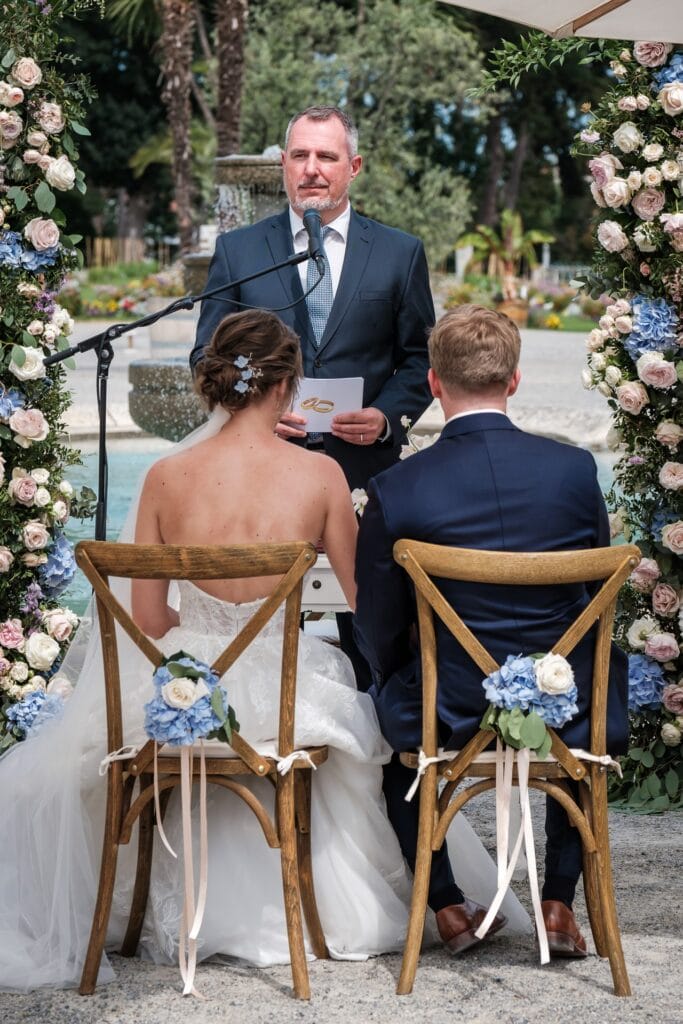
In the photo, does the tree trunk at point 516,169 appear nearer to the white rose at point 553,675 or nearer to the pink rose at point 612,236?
the pink rose at point 612,236

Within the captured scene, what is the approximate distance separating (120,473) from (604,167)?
9.20 m

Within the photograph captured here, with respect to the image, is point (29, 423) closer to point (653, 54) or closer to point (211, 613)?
point (211, 613)

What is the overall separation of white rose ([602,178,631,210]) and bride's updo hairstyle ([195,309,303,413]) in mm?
1551

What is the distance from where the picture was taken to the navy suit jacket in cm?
490

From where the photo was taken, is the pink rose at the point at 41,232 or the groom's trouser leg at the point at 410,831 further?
the pink rose at the point at 41,232

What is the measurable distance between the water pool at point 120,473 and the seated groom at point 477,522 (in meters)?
5.54

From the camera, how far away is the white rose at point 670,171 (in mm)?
4602

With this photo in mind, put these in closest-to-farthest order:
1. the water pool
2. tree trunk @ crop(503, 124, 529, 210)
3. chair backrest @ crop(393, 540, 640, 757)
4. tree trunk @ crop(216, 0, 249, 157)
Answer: chair backrest @ crop(393, 540, 640, 757) < the water pool < tree trunk @ crop(216, 0, 249, 157) < tree trunk @ crop(503, 124, 529, 210)

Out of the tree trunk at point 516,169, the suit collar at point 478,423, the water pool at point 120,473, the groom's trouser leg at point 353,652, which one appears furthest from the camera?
the tree trunk at point 516,169

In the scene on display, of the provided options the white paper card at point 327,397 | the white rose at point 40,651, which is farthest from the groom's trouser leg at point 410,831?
the white rose at point 40,651

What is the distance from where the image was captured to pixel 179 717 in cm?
318

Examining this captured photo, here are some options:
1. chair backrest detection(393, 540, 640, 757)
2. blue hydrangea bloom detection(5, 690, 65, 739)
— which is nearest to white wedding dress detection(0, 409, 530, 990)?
chair backrest detection(393, 540, 640, 757)

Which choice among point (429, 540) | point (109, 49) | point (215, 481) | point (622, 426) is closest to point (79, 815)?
point (215, 481)

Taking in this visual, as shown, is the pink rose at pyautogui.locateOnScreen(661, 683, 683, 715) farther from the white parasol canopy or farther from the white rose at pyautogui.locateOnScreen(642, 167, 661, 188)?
the white parasol canopy
